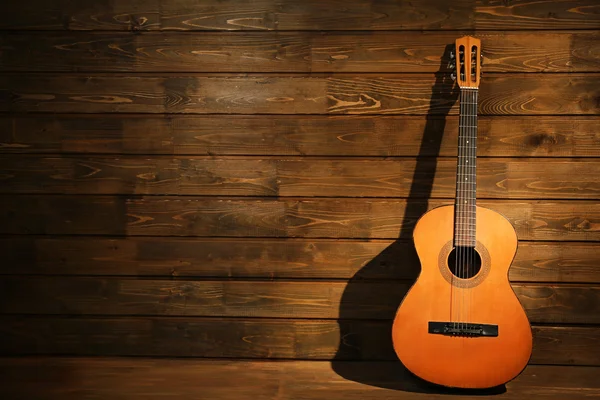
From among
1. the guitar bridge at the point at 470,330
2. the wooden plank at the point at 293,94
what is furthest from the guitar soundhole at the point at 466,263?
the wooden plank at the point at 293,94

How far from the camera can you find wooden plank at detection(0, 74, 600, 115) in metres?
2.31

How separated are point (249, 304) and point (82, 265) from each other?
2.14ft

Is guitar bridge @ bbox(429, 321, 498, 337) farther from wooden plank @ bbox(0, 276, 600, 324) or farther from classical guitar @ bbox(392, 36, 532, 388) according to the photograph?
wooden plank @ bbox(0, 276, 600, 324)

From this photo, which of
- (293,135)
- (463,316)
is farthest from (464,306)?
(293,135)

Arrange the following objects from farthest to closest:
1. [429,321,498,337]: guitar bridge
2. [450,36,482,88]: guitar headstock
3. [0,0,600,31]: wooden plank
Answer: [0,0,600,31]: wooden plank < [450,36,482,88]: guitar headstock < [429,321,498,337]: guitar bridge

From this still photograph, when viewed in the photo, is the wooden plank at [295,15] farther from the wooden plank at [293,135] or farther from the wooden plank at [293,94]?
the wooden plank at [293,135]

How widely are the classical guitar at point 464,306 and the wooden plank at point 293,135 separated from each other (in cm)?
29

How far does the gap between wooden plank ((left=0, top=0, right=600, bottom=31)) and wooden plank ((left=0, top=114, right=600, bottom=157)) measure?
0.34 metres

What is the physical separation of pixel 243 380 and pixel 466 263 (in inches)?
33.9

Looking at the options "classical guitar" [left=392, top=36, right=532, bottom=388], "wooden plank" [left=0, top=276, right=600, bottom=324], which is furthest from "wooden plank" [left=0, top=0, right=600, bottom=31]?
"wooden plank" [left=0, top=276, right=600, bottom=324]

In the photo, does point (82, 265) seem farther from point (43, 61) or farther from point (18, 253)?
point (43, 61)

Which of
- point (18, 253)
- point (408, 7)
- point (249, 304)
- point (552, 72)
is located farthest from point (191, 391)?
point (552, 72)

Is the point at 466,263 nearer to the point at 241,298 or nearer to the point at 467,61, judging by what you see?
the point at 467,61

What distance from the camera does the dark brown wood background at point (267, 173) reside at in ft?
7.59
